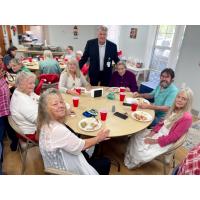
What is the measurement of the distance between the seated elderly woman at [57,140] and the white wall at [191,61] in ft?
9.65

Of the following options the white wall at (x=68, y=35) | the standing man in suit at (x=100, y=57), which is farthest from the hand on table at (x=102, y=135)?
the white wall at (x=68, y=35)

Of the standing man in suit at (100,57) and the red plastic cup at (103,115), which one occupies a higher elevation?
→ the standing man in suit at (100,57)

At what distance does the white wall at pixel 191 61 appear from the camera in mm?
3353

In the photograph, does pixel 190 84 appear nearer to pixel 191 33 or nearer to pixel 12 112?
pixel 191 33

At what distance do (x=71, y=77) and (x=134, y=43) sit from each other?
10.4 feet

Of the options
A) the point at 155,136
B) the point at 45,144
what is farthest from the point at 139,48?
the point at 45,144

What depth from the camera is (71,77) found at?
2635 mm

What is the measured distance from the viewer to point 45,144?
4.15ft

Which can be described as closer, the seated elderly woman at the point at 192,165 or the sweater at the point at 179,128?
the seated elderly woman at the point at 192,165

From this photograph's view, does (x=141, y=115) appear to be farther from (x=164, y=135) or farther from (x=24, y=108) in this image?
(x=24, y=108)

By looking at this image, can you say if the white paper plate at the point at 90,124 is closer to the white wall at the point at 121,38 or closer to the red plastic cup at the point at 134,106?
the red plastic cup at the point at 134,106
